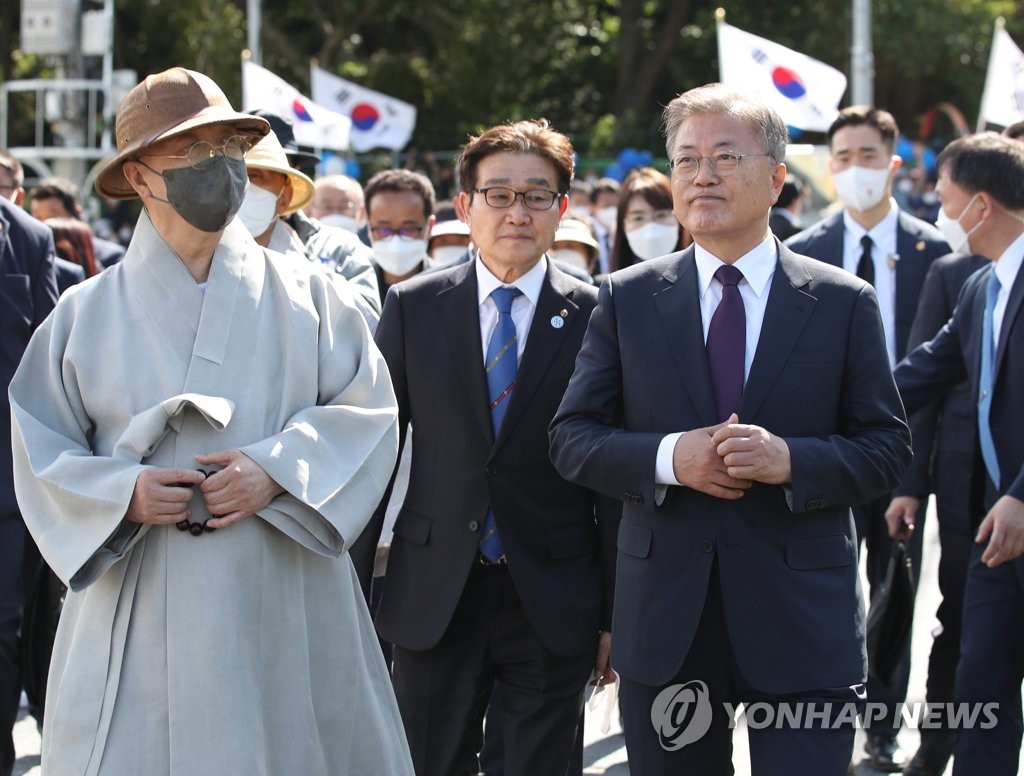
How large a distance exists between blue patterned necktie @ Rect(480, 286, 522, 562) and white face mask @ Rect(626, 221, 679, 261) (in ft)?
8.87

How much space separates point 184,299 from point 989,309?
2852 mm

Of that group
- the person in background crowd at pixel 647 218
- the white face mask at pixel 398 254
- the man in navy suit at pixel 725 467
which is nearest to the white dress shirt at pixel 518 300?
the man in navy suit at pixel 725 467

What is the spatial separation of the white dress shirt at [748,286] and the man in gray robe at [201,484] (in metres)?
0.89

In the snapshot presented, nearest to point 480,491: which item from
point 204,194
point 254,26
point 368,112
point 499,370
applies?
point 499,370

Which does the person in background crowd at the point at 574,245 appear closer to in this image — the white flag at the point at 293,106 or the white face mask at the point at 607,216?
the white flag at the point at 293,106

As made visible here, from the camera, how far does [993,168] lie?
5.29 meters

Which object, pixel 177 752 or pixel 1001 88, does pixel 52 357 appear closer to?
pixel 177 752

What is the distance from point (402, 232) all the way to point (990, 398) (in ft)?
10.2

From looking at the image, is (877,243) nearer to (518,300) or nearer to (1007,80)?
(518,300)

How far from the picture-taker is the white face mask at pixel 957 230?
529cm

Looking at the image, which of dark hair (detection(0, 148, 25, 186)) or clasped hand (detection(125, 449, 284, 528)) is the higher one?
dark hair (detection(0, 148, 25, 186))

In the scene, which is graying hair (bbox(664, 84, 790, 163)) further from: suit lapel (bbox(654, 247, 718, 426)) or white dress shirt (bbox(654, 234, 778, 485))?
suit lapel (bbox(654, 247, 718, 426))

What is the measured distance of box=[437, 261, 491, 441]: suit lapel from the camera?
4.43 meters

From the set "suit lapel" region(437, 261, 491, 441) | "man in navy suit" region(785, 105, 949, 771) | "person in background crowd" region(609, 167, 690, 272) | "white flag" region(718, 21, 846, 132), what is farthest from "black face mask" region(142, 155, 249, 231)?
"white flag" region(718, 21, 846, 132)
